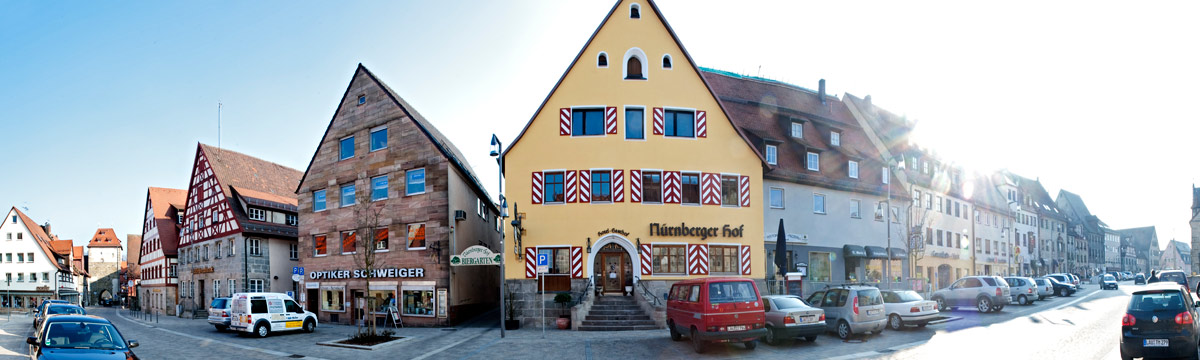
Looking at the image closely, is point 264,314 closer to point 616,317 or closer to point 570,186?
point 570,186

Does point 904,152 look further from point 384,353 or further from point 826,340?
point 384,353

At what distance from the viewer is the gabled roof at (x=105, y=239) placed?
3898 inches

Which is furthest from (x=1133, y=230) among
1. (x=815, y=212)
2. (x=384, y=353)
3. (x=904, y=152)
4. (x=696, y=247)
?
(x=384, y=353)

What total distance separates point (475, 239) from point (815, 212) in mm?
17037

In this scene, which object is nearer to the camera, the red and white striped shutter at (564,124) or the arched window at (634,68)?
the red and white striped shutter at (564,124)

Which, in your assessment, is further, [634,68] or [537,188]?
[634,68]

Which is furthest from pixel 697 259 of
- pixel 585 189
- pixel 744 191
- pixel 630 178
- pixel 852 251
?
pixel 852 251

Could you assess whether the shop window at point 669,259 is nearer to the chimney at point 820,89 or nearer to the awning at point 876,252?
the awning at point 876,252

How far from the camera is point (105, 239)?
102 m

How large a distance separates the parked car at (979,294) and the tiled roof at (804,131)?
304 inches

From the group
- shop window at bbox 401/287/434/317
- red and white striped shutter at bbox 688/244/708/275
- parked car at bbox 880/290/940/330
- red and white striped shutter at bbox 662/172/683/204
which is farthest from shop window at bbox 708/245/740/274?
shop window at bbox 401/287/434/317

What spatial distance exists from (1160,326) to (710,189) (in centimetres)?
1680

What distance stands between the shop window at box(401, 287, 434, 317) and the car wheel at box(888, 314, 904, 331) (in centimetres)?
1791

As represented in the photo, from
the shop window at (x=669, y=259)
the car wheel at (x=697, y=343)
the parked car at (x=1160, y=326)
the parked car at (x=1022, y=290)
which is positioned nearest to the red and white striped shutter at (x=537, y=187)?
the shop window at (x=669, y=259)
